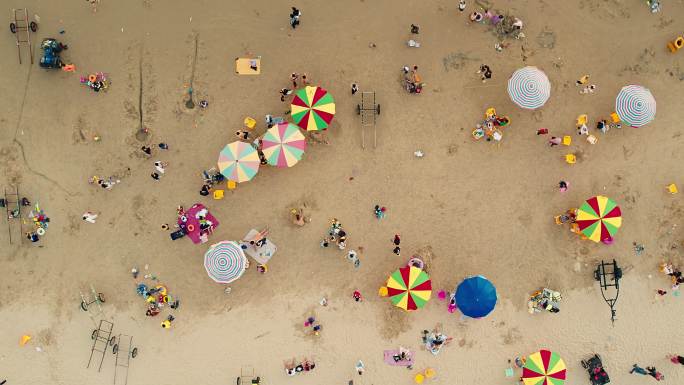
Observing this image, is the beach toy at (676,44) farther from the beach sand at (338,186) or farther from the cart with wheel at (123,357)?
the cart with wheel at (123,357)

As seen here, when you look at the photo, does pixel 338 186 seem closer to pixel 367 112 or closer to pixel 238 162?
pixel 367 112

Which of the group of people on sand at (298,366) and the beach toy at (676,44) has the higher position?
the beach toy at (676,44)

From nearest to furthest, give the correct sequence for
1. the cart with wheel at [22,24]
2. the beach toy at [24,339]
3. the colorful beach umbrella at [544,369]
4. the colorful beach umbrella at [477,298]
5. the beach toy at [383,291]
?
the colorful beach umbrella at [477,298], the colorful beach umbrella at [544,369], the cart with wheel at [22,24], the beach toy at [24,339], the beach toy at [383,291]

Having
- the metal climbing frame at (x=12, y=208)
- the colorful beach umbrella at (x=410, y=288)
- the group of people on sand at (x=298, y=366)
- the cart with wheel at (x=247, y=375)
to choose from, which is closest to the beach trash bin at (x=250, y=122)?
the colorful beach umbrella at (x=410, y=288)

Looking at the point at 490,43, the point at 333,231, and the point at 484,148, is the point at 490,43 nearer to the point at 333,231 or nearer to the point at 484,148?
the point at 484,148

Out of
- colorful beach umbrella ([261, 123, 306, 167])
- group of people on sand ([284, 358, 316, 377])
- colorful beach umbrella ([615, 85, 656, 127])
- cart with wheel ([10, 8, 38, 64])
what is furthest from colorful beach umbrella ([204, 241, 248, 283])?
colorful beach umbrella ([615, 85, 656, 127])

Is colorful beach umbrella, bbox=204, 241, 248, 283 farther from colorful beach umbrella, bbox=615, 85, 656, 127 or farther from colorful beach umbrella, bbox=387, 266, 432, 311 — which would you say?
colorful beach umbrella, bbox=615, 85, 656, 127
